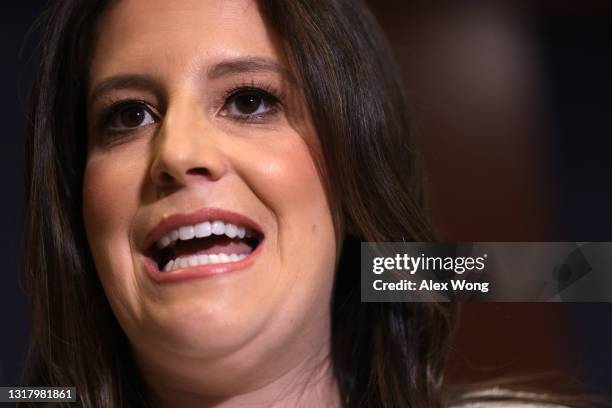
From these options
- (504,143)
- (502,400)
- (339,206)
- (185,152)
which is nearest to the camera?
(185,152)

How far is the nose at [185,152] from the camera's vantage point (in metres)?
0.76

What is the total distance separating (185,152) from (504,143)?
1.68 ft

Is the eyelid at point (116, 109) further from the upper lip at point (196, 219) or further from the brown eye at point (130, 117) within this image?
the upper lip at point (196, 219)

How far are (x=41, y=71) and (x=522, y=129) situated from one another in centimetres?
63

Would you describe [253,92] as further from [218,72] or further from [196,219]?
[196,219]

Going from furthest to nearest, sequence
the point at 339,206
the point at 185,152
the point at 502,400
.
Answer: the point at 502,400 < the point at 339,206 < the point at 185,152

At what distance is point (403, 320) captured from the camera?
3.19 feet

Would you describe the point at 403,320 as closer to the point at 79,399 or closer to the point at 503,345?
the point at 503,345

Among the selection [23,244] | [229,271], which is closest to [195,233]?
[229,271]

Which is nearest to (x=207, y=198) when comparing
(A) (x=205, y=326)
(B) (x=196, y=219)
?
(B) (x=196, y=219)

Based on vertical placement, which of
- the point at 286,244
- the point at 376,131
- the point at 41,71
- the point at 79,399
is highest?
the point at 41,71

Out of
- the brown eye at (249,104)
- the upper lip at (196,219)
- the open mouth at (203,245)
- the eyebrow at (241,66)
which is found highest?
the eyebrow at (241,66)

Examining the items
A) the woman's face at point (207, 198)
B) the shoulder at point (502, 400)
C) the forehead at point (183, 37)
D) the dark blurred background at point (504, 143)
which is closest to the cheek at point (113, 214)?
the woman's face at point (207, 198)

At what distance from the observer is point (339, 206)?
0.86m
